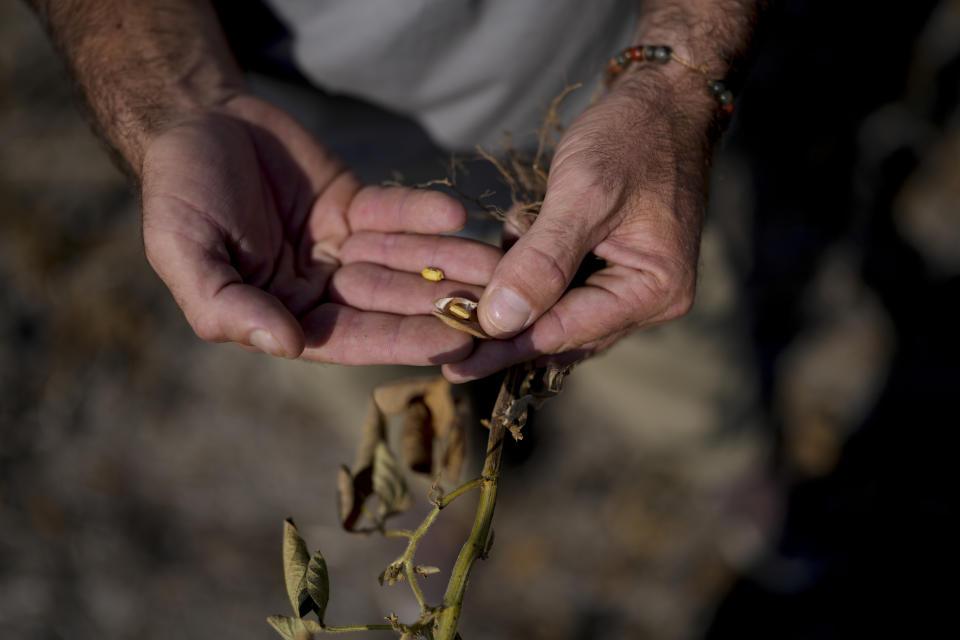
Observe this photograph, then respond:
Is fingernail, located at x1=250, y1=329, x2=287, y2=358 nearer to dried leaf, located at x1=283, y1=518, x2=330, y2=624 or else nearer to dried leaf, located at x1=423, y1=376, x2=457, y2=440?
dried leaf, located at x1=283, y1=518, x2=330, y2=624

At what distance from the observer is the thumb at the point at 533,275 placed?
1382mm

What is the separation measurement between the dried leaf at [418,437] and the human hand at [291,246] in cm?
26

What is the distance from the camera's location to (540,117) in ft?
7.75

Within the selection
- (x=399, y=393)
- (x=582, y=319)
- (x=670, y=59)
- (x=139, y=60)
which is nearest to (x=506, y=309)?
(x=582, y=319)

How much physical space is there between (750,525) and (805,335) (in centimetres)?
101

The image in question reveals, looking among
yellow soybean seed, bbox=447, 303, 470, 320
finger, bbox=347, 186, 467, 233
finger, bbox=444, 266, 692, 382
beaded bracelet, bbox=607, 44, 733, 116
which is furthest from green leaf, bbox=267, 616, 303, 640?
beaded bracelet, bbox=607, 44, 733, 116

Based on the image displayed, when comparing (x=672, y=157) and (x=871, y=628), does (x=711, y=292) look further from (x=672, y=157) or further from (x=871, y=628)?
(x=871, y=628)

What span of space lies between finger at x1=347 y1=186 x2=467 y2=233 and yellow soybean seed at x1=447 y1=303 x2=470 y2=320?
27cm

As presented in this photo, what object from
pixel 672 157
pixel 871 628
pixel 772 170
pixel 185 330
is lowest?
pixel 871 628

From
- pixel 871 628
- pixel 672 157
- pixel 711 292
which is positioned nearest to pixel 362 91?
pixel 672 157

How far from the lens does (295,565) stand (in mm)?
1227

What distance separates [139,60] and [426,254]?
3.67ft

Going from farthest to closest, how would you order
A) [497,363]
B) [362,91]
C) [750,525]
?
[750,525] → [362,91] → [497,363]

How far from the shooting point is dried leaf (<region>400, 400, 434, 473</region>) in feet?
5.48
